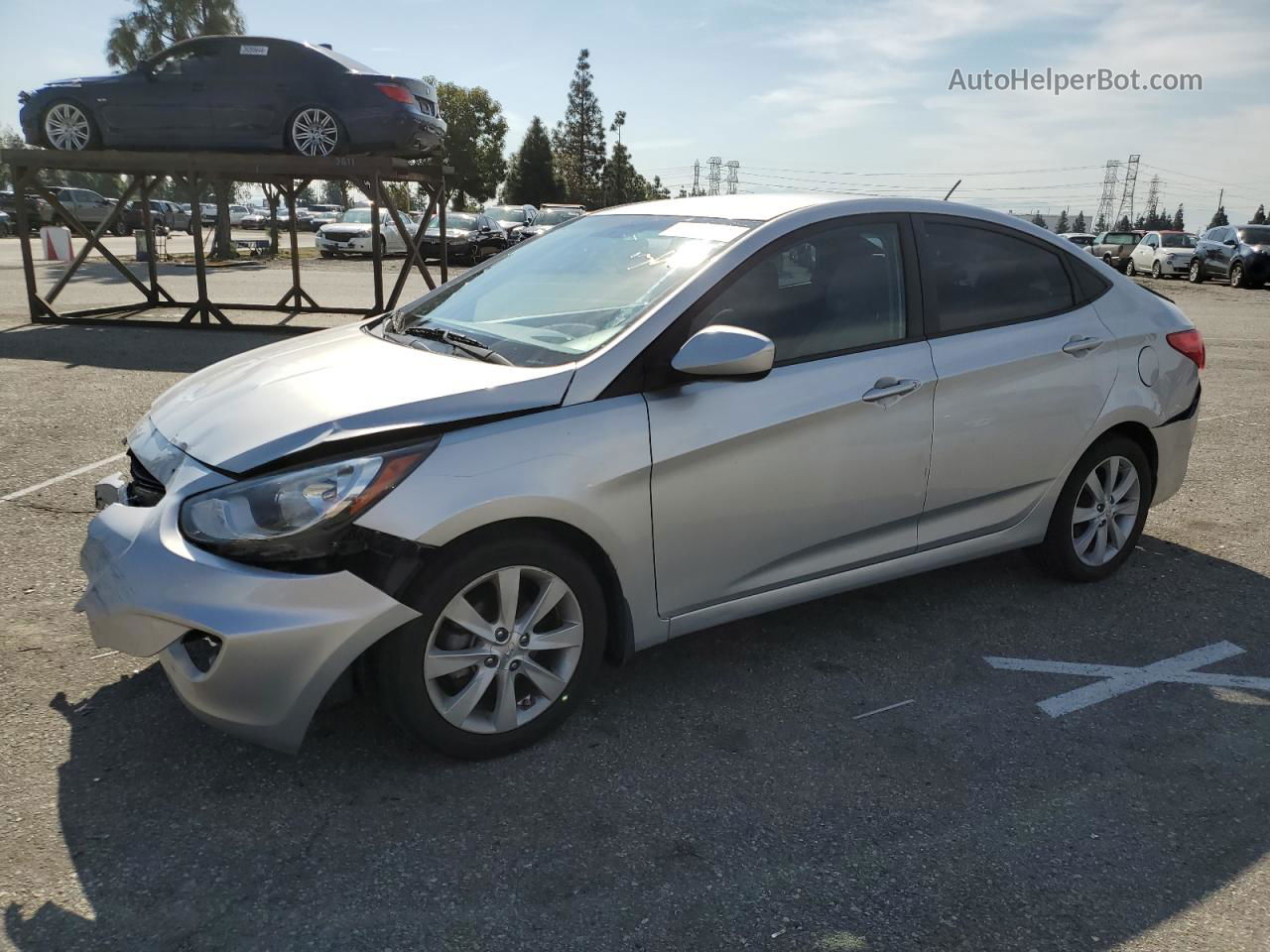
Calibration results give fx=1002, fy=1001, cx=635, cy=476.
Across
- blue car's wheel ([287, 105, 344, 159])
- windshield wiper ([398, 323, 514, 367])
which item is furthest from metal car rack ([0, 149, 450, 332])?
windshield wiper ([398, 323, 514, 367])

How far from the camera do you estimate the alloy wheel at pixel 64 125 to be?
12680 mm

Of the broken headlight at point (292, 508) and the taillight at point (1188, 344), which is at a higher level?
the taillight at point (1188, 344)

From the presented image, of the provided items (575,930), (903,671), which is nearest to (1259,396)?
(903,671)

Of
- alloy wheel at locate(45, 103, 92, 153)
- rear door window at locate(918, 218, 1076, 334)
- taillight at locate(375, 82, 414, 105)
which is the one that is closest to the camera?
rear door window at locate(918, 218, 1076, 334)

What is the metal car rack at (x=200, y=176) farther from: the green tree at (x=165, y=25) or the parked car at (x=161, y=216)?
the green tree at (x=165, y=25)

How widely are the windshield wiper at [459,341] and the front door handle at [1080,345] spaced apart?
2.35m

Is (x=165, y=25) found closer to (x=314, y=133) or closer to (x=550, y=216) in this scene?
(x=550, y=216)

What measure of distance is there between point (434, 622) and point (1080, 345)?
2.89 meters

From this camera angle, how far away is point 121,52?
1966 inches

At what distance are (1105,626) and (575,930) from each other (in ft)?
9.02

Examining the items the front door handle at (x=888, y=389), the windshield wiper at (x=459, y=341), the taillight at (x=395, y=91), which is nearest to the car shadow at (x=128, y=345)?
the taillight at (x=395, y=91)

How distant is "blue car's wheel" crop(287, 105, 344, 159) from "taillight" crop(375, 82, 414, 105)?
2.34 ft

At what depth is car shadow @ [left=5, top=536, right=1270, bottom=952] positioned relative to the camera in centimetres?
235

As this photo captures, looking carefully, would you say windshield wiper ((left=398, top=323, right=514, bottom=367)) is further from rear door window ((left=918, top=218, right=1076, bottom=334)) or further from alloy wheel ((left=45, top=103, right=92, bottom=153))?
alloy wheel ((left=45, top=103, right=92, bottom=153))
